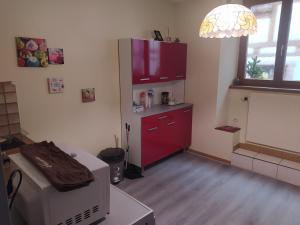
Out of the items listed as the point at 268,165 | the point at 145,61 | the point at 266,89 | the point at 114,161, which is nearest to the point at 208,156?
the point at 268,165

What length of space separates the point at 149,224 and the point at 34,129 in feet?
6.25

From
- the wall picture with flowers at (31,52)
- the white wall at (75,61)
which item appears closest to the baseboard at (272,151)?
the white wall at (75,61)

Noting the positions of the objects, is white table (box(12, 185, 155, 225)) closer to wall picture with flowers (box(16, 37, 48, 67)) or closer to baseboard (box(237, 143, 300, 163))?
wall picture with flowers (box(16, 37, 48, 67))

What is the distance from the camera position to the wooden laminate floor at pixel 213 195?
7.49 feet

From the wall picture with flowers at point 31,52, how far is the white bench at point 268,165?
2887mm

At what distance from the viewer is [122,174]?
9.75 ft

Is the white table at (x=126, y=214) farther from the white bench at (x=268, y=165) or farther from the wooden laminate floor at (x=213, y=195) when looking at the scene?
the white bench at (x=268, y=165)

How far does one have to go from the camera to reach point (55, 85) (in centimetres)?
252

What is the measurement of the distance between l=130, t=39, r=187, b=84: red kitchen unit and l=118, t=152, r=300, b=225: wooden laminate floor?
1.37 meters

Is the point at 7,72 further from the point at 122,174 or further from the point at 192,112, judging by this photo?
the point at 192,112

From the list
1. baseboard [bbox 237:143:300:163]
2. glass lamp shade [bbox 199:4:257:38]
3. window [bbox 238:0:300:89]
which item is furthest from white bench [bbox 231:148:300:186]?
glass lamp shade [bbox 199:4:257:38]

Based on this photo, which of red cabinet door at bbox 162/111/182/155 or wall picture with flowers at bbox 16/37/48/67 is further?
red cabinet door at bbox 162/111/182/155

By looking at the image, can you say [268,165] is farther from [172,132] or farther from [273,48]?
[273,48]

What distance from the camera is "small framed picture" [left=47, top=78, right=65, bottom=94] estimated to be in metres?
2.48
